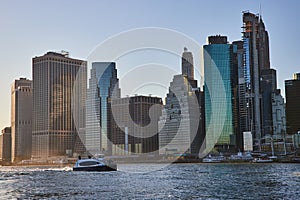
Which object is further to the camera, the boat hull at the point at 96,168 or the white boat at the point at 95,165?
the white boat at the point at 95,165

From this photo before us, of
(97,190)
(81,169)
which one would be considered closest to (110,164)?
(81,169)

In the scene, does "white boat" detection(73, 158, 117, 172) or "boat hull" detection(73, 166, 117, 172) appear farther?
"white boat" detection(73, 158, 117, 172)

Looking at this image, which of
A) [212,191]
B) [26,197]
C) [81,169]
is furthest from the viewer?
[81,169]

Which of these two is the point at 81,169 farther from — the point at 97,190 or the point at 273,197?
the point at 273,197

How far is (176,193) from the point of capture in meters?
75.3

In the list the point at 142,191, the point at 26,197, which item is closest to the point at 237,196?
the point at 142,191

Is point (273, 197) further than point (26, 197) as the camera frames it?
No

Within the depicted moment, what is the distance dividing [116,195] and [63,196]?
24.8ft

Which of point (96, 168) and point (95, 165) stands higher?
point (95, 165)

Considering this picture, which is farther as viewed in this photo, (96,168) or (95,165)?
(95,165)

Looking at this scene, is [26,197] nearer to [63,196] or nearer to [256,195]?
[63,196]

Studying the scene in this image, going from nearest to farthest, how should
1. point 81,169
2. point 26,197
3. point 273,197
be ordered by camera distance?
1. point 273,197
2. point 26,197
3. point 81,169

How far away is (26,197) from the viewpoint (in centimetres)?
7194

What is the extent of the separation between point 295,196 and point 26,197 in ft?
123
